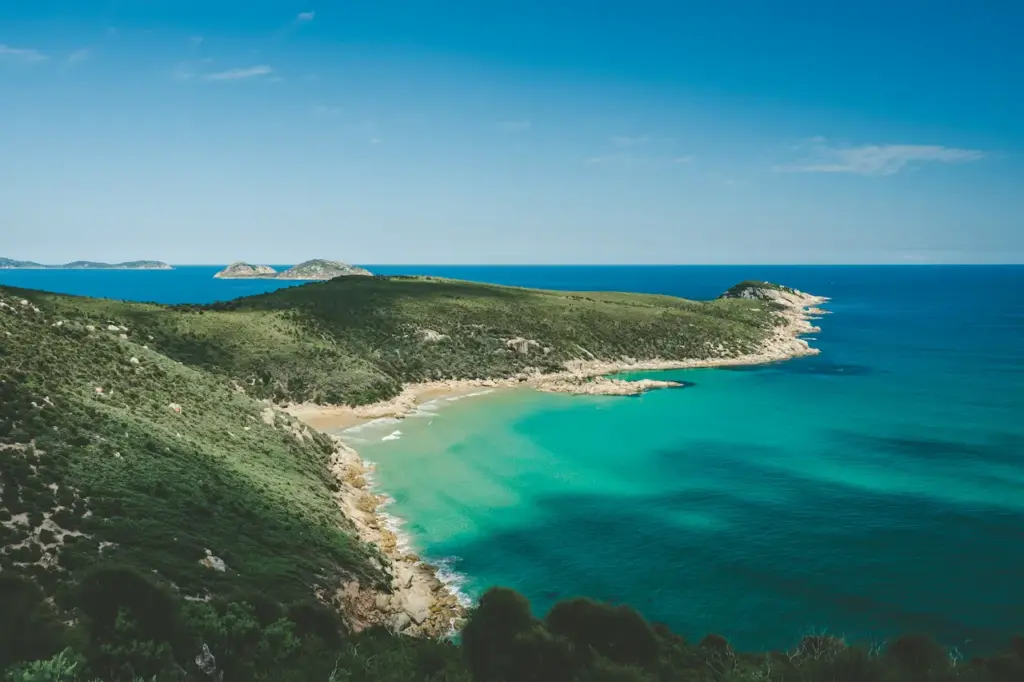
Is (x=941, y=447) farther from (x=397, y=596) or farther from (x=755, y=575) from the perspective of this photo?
(x=397, y=596)

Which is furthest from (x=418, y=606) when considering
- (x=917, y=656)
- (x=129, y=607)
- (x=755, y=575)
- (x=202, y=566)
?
(x=917, y=656)

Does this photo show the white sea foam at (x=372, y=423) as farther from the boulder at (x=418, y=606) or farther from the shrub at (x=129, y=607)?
the shrub at (x=129, y=607)

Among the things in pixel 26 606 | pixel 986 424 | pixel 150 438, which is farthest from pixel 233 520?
pixel 986 424

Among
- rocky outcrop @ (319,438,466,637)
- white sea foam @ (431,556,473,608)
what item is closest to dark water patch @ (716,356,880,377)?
white sea foam @ (431,556,473,608)

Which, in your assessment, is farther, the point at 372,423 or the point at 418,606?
the point at 372,423

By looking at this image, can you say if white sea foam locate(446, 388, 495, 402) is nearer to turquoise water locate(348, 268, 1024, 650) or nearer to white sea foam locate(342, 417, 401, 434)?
turquoise water locate(348, 268, 1024, 650)

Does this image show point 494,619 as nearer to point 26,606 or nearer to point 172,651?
point 172,651

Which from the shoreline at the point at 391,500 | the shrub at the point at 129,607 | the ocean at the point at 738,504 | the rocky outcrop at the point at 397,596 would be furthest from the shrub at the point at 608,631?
the ocean at the point at 738,504
